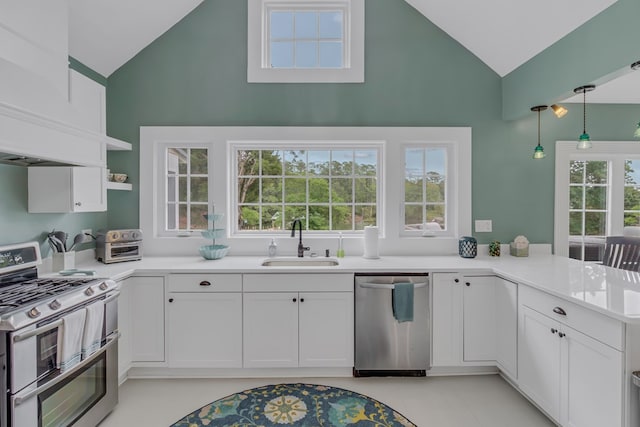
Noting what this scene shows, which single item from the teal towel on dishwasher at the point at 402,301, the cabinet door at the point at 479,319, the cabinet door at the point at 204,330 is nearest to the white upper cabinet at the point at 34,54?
the cabinet door at the point at 204,330

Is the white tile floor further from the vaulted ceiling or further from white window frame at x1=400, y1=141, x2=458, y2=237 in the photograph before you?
the vaulted ceiling

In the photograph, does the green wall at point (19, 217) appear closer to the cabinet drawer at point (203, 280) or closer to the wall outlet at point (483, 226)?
the cabinet drawer at point (203, 280)

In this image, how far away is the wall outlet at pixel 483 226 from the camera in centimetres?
307

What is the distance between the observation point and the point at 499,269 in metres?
2.46

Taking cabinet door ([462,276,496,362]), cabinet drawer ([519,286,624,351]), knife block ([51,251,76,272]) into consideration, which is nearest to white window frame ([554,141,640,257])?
cabinet door ([462,276,496,362])

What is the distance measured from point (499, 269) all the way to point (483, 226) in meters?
0.71

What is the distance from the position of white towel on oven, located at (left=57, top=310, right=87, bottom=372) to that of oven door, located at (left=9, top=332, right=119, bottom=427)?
2.1 inches

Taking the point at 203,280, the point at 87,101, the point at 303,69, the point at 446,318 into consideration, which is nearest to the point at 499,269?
the point at 446,318

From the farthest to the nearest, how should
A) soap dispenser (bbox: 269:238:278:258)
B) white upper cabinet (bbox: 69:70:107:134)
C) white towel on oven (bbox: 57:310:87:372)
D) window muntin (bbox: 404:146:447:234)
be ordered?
window muntin (bbox: 404:146:447:234) → soap dispenser (bbox: 269:238:278:258) → white upper cabinet (bbox: 69:70:107:134) → white towel on oven (bbox: 57:310:87:372)

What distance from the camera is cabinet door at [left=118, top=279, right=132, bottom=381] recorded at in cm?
231

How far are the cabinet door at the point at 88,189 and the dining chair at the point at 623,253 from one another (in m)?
4.38

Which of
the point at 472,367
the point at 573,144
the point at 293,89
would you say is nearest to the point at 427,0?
the point at 293,89

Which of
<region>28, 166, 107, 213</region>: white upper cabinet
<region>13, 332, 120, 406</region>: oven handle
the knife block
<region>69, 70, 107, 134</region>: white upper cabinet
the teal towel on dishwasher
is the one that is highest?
<region>69, 70, 107, 134</region>: white upper cabinet

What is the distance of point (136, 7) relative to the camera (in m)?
2.61
